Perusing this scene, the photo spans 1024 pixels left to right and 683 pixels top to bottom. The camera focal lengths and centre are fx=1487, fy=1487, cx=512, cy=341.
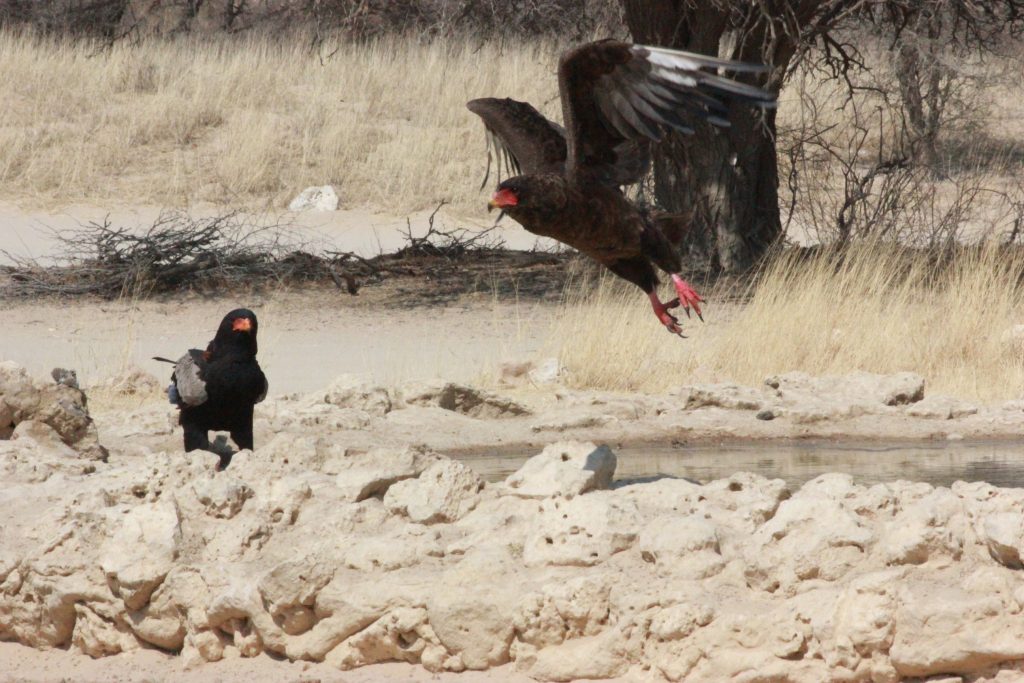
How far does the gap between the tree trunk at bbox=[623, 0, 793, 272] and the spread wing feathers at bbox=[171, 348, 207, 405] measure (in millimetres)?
6141

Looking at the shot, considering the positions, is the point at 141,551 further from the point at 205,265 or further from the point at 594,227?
the point at 205,265

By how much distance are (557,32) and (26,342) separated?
12245 mm

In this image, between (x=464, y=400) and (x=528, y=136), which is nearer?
(x=528, y=136)

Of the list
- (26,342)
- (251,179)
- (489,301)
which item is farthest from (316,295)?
(251,179)

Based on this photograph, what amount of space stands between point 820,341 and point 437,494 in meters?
5.47

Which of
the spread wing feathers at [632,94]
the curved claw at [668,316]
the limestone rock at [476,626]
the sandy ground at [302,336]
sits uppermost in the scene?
the spread wing feathers at [632,94]

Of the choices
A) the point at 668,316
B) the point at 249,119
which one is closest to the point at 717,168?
the point at 668,316

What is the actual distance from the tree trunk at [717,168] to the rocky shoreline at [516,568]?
25.4 ft

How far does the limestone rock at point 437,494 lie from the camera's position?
5.20m

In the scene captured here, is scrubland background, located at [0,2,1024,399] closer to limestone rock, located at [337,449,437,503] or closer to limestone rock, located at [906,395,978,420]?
limestone rock, located at [906,395,978,420]

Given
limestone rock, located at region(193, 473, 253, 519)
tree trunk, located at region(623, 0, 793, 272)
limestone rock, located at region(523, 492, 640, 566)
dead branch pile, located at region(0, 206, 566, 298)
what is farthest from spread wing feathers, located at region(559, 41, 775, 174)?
dead branch pile, located at region(0, 206, 566, 298)

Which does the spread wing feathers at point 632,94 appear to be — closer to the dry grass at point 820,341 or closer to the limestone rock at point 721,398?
the limestone rock at point 721,398

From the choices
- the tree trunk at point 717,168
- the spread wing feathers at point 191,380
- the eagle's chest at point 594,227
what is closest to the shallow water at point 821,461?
the eagle's chest at point 594,227

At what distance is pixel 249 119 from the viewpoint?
20.8 m
